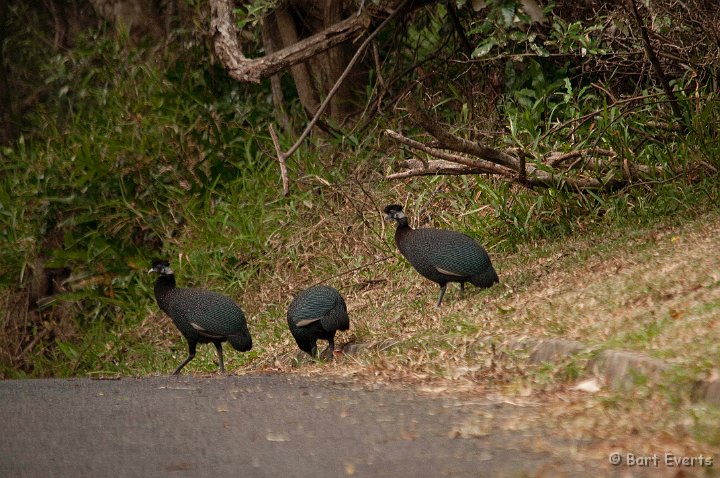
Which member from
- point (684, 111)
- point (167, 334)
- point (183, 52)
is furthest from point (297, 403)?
point (183, 52)

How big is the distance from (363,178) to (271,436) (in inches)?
300

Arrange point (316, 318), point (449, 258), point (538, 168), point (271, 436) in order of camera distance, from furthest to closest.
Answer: point (538, 168)
point (449, 258)
point (316, 318)
point (271, 436)

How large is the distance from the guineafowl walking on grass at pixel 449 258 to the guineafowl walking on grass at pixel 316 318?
774mm

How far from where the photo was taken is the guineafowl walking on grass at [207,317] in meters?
8.75

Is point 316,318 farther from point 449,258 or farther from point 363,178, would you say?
point 363,178

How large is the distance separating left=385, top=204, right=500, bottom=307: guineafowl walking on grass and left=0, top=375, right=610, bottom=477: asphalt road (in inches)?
82.4

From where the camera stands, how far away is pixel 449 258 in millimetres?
8547

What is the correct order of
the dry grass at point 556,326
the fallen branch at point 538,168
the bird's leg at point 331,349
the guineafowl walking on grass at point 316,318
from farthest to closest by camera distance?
the fallen branch at point 538,168 < the bird's leg at point 331,349 < the guineafowl walking on grass at point 316,318 < the dry grass at point 556,326

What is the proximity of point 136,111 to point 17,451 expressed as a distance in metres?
9.92

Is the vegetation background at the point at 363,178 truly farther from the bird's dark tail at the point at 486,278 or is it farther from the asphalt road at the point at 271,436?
the asphalt road at the point at 271,436

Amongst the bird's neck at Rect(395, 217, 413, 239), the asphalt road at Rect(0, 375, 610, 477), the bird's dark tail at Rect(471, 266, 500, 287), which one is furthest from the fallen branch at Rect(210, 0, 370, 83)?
the asphalt road at Rect(0, 375, 610, 477)

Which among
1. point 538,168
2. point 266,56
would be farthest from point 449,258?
point 266,56

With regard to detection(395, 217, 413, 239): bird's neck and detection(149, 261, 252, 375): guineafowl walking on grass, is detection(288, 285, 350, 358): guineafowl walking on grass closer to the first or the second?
detection(149, 261, 252, 375): guineafowl walking on grass

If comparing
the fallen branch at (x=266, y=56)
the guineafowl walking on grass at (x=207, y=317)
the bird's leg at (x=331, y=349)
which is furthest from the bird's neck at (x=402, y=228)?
the fallen branch at (x=266, y=56)
